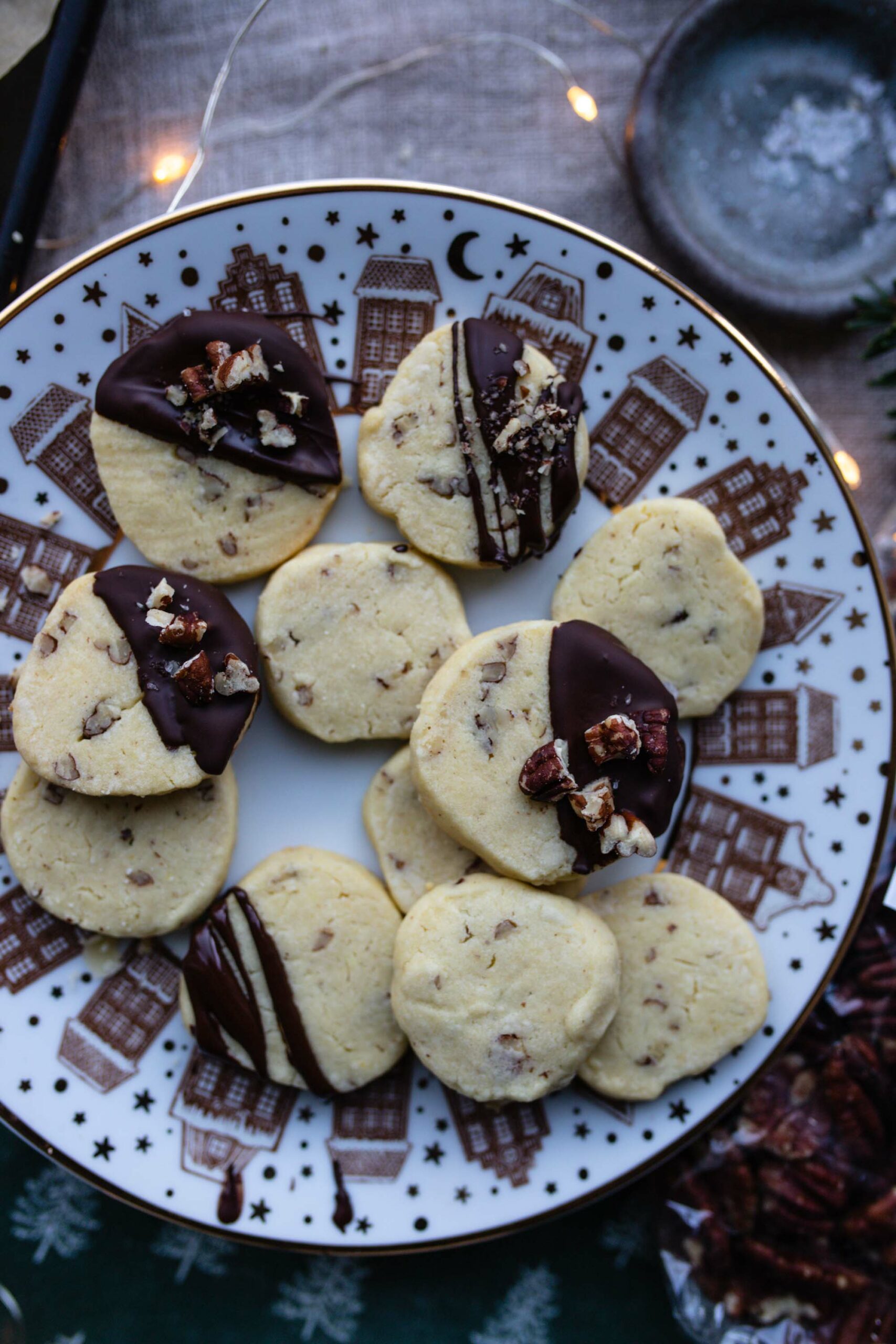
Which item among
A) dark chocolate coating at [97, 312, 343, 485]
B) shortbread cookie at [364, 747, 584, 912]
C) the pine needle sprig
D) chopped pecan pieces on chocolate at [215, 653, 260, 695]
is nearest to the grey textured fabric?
the pine needle sprig

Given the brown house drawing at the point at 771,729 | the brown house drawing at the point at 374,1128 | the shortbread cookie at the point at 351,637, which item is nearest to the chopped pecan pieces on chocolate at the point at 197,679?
the shortbread cookie at the point at 351,637

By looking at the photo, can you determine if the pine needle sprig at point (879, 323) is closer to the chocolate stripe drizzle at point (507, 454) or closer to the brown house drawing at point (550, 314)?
the brown house drawing at point (550, 314)

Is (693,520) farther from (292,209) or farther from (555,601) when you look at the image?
(292,209)

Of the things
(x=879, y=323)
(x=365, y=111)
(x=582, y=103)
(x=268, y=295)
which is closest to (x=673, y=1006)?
(x=879, y=323)

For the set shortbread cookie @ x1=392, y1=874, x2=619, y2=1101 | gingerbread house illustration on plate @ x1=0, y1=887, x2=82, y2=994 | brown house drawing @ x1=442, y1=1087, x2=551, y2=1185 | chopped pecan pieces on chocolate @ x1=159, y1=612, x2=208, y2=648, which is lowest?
brown house drawing @ x1=442, y1=1087, x2=551, y2=1185

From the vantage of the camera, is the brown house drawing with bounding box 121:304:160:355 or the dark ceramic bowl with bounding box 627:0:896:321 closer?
the brown house drawing with bounding box 121:304:160:355

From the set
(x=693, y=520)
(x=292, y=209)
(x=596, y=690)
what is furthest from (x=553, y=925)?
(x=292, y=209)

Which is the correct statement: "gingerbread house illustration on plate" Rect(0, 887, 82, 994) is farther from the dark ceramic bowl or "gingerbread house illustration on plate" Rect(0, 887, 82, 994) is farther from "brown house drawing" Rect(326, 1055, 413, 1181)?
the dark ceramic bowl
